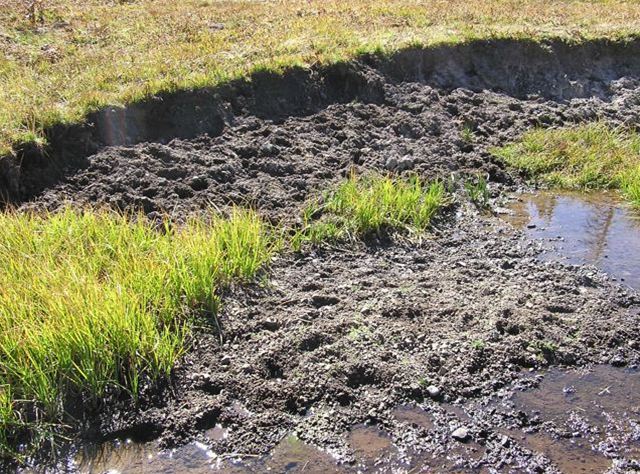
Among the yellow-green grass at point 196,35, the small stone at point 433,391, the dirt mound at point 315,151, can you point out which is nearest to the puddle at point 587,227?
the dirt mound at point 315,151

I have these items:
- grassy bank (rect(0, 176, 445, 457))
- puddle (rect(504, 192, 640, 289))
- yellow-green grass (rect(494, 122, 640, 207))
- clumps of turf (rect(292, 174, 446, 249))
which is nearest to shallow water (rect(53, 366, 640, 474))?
grassy bank (rect(0, 176, 445, 457))

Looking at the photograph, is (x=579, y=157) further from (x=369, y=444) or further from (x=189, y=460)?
(x=189, y=460)

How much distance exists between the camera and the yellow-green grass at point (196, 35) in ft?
34.2

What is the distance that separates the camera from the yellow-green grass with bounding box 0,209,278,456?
5750 millimetres

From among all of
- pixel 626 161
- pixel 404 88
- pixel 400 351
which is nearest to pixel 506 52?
pixel 404 88

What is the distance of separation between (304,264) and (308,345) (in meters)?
1.76

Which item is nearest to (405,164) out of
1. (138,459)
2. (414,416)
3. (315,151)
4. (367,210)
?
(315,151)

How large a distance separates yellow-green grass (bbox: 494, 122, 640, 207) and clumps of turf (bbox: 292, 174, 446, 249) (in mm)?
2441

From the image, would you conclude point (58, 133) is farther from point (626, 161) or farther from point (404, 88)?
point (626, 161)

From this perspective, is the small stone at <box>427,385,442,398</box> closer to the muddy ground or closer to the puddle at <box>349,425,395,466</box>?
the muddy ground

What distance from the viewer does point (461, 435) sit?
5.63m

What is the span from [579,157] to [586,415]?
6829 millimetres

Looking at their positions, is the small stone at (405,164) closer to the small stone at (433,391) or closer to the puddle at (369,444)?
the small stone at (433,391)

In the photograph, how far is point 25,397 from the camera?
5.65 metres
